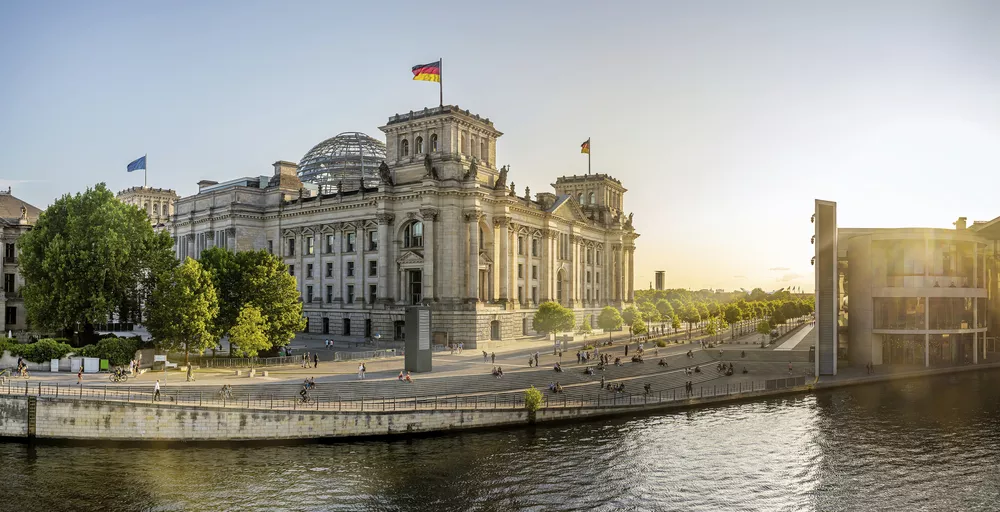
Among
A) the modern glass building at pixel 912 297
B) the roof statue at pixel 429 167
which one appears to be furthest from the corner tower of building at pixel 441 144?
the modern glass building at pixel 912 297

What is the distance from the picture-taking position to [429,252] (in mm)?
90875

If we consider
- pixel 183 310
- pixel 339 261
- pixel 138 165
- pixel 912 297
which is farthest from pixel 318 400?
pixel 138 165

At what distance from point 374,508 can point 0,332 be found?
225ft

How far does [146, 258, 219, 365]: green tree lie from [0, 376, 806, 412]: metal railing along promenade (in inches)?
401

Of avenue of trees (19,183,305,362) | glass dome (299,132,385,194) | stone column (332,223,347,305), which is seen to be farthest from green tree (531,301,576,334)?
glass dome (299,132,385,194)

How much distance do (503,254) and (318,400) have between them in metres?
49.9

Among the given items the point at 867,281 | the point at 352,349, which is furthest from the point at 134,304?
the point at 867,281

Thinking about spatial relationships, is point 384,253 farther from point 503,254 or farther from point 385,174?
point 503,254

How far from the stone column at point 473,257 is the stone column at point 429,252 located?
171 inches

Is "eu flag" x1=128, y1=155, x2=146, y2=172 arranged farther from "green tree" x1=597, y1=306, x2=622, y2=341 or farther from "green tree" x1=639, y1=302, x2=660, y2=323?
"green tree" x1=639, y1=302, x2=660, y2=323

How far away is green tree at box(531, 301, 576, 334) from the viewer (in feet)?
316

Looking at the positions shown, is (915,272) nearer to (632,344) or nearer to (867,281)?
(867,281)

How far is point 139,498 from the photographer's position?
3509 cm

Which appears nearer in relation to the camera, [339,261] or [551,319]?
[551,319]
